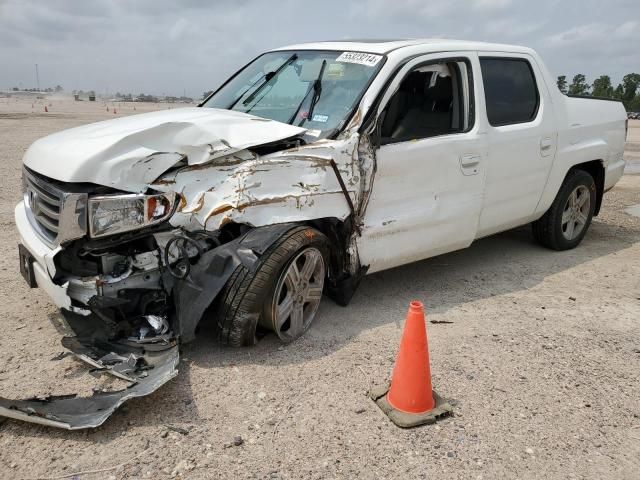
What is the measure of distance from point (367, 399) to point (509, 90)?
3.10 m

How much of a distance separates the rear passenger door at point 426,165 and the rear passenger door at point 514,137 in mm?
171

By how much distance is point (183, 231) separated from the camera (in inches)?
126

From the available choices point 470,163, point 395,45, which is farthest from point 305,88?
point 470,163

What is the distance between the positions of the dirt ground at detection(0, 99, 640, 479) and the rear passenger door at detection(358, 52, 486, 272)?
54 centimetres

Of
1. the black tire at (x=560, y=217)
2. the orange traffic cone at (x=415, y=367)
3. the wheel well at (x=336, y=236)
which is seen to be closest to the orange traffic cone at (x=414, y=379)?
the orange traffic cone at (x=415, y=367)

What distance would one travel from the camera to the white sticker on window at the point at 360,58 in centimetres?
394

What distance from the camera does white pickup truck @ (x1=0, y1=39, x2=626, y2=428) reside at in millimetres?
3068

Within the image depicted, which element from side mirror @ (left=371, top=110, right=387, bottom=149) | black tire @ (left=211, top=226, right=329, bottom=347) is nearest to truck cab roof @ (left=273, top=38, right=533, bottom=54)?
side mirror @ (left=371, top=110, right=387, bottom=149)

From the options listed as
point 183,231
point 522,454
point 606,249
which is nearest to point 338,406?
point 522,454

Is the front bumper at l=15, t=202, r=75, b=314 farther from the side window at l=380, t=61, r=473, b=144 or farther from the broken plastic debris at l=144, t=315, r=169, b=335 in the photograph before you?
the side window at l=380, t=61, r=473, b=144

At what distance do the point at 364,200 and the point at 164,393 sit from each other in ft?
5.67

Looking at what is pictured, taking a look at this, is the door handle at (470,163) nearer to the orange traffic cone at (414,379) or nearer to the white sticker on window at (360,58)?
the white sticker on window at (360,58)

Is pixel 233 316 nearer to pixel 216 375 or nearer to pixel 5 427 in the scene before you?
pixel 216 375

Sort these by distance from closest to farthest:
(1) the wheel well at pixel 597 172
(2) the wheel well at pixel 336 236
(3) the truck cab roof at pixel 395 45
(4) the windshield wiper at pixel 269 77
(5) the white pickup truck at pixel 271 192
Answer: (5) the white pickup truck at pixel 271 192
(2) the wheel well at pixel 336 236
(3) the truck cab roof at pixel 395 45
(4) the windshield wiper at pixel 269 77
(1) the wheel well at pixel 597 172
